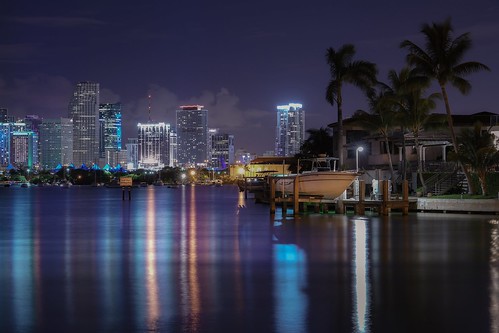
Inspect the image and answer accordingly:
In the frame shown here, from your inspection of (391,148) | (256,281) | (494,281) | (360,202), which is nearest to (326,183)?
(360,202)

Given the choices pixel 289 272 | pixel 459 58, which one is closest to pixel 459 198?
pixel 459 58

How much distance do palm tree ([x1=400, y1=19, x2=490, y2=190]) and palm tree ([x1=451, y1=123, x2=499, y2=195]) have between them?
116 inches

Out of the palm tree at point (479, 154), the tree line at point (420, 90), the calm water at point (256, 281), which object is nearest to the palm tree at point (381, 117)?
the tree line at point (420, 90)

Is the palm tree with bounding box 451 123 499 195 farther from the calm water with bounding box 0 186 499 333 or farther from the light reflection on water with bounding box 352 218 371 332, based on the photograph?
the light reflection on water with bounding box 352 218 371 332

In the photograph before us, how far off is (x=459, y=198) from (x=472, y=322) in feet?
115

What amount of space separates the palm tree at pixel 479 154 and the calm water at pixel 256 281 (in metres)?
13.2

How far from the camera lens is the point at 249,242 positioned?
101 ft

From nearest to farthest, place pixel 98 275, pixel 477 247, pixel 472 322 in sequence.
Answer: pixel 472 322
pixel 98 275
pixel 477 247

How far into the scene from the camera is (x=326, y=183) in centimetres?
5044

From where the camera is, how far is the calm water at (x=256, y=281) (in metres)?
13.9

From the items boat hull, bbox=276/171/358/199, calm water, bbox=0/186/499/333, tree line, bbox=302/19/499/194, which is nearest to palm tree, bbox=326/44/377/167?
tree line, bbox=302/19/499/194

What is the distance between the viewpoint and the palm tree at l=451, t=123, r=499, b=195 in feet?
155

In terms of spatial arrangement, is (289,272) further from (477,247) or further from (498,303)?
(477,247)

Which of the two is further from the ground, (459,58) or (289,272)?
(459,58)
